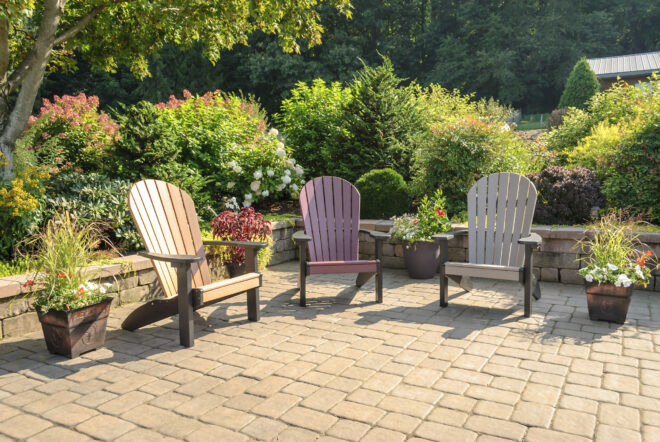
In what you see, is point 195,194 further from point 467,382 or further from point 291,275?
point 467,382

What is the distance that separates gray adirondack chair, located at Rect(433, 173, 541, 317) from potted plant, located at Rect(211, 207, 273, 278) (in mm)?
1890

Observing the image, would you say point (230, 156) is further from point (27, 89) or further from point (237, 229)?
point (27, 89)

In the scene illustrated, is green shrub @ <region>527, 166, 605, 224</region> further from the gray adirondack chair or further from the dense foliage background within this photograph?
the dense foliage background

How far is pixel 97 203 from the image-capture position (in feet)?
15.6

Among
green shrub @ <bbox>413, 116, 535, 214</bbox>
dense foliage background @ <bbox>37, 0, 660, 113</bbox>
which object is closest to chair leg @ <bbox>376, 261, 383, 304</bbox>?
green shrub @ <bbox>413, 116, 535, 214</bbox>

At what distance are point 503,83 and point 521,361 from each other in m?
26.5

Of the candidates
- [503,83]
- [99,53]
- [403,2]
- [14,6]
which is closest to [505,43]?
[503,83]

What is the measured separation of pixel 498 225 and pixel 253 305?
2.28 metres

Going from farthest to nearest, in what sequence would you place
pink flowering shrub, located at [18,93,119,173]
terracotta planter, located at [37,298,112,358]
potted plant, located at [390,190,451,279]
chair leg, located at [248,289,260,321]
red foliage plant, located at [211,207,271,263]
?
pink flowering shrub, located at [18,93,119,173] → potted plant, located at [390,190,451,279] → red foliage plant, located at [211,207,271,263] → chair leg, located at [248,289,260,321] → terracotta planter, located at [37,298,112,358]

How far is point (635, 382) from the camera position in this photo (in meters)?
2.73

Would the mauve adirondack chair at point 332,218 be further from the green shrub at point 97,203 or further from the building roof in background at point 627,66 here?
the building roof in background at point 627,66

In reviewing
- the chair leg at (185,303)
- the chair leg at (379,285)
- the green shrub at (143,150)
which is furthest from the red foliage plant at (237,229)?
the chair leg at (185,303)

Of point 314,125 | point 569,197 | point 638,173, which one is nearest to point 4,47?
point 314,125

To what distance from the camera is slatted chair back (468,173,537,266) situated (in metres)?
4.46
